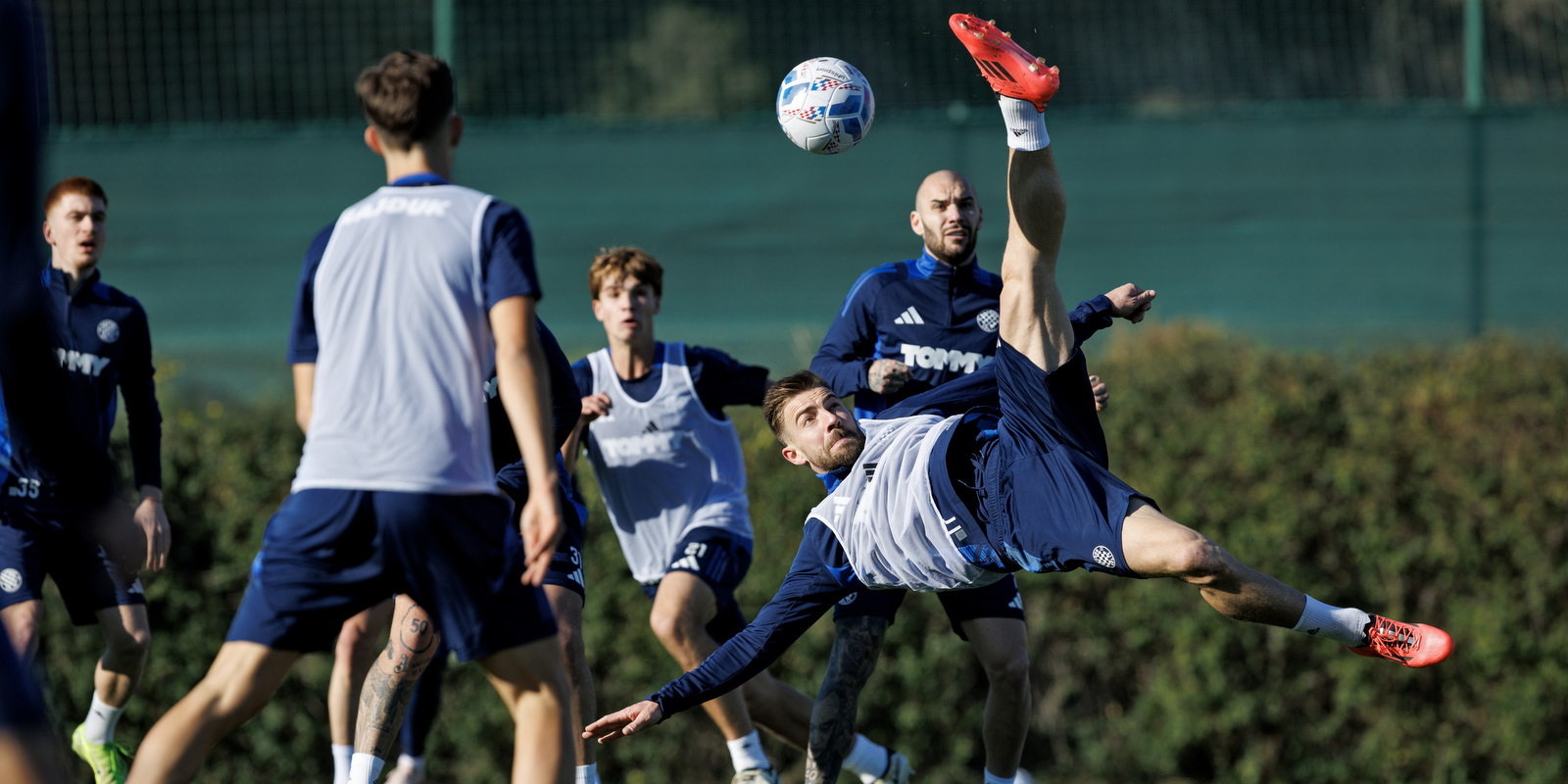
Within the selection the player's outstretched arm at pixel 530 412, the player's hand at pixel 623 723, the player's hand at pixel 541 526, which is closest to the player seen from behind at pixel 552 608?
the player's hand at pixel 623 723

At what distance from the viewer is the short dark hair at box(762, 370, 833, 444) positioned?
5586 millimetres

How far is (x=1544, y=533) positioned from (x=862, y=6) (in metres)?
6.43

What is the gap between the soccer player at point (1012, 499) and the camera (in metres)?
4.72

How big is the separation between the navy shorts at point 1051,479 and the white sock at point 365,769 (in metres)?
2.43

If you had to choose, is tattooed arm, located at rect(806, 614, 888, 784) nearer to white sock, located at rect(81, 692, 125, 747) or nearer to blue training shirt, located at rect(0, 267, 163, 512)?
white sock, located at rect(81, 692, 125, 747)

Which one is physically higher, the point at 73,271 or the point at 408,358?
the point at 73,271

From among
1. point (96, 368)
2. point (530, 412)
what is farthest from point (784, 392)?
point (96, 368)

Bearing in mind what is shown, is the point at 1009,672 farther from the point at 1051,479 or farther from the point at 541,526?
the point at 541,526

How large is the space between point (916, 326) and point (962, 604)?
3.93 feet

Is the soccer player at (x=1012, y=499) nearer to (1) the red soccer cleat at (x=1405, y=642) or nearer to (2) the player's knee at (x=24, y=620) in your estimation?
(1) the red soccer cleat at (x=1405, y=642)

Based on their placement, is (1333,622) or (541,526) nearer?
(541,526)

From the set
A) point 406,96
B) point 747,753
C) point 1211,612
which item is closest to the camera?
point 406,96

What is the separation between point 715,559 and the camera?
21.0 ft

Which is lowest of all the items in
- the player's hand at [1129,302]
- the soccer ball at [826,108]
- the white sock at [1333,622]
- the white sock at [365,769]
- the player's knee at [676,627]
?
the white sock at [365,769]
